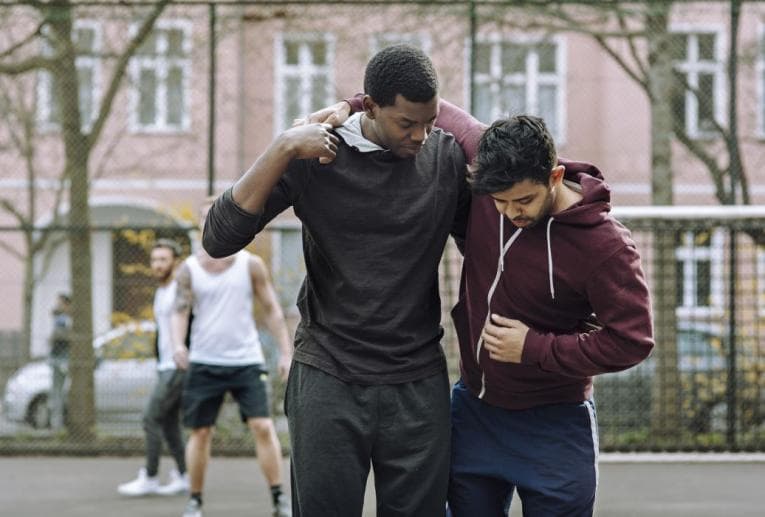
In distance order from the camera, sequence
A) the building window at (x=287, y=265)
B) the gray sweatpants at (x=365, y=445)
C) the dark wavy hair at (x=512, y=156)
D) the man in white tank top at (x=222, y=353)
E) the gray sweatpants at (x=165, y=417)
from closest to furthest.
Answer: the dark wavy hair at (x=512, y=156)
the gray sweatpants at (x=365, y=445)
the man in white tank top at (x=222, y=353)
the gray sweatpants at (x=165, y=417)
the building window at (x=287, y=265)

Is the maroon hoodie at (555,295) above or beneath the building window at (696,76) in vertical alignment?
beneath

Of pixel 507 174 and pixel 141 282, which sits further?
pixel 141 282

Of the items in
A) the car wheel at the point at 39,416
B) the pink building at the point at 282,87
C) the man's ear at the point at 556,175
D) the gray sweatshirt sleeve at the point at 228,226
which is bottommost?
the car wheel at the point at 39,416

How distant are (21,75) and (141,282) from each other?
2.20m

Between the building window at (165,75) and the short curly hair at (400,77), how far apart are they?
696 centimetres

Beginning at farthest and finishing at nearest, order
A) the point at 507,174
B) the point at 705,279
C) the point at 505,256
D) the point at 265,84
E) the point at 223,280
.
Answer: the point at 265,84 → the point at 705,279 → the point at 223,280 → the point at 505,256 → the point at 507,174

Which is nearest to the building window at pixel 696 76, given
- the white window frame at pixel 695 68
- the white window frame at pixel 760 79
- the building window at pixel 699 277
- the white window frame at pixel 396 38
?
the white window frame at pixel 695 68

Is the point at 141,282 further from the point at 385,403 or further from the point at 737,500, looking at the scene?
the point at 385,403

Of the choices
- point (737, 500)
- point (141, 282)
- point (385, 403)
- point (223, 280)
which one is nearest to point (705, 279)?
point (737, 500)

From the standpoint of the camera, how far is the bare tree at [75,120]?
32.2 ft

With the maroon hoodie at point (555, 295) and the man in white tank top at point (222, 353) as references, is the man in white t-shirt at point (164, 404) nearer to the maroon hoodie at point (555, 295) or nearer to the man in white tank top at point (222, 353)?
the man in white tank top at point (222, 353)

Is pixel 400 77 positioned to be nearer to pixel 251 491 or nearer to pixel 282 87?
pixel 251 491

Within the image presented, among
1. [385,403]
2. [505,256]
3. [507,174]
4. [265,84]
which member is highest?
[265,84]

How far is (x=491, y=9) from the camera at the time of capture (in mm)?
9727
